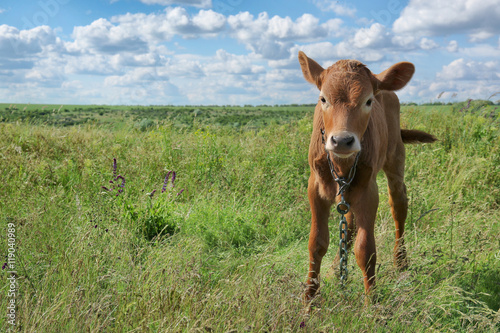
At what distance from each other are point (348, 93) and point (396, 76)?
0.67m

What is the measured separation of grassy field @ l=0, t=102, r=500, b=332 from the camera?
280 cm

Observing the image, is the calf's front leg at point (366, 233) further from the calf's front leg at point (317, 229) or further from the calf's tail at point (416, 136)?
the calf's tail at point (416, 136)

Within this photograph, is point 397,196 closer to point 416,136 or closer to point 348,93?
point 416,136

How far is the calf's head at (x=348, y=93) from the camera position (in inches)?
111

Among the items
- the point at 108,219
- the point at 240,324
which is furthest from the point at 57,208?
the point at 240,324

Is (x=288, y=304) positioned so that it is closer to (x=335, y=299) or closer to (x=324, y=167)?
(x=335, y=299)

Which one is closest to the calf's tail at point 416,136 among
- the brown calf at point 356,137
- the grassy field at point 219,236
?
the grassy field at point 219,236

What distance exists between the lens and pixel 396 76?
11.2 feet

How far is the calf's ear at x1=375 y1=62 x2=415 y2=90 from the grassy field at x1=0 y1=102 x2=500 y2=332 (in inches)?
63.0

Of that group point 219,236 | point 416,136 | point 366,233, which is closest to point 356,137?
point 366,233

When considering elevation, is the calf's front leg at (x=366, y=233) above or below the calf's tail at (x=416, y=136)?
below

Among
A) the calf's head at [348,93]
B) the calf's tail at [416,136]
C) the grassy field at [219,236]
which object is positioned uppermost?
the calf's head at [348,93]

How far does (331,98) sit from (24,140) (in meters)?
7.64

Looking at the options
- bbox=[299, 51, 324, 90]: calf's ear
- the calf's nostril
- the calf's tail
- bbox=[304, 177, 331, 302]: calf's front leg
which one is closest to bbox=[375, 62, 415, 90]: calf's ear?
bbox=[299, 51, 324, 90]: calf's ear
